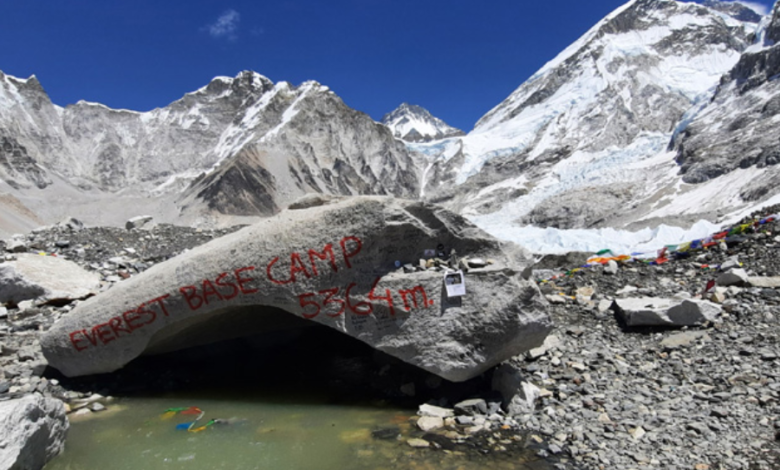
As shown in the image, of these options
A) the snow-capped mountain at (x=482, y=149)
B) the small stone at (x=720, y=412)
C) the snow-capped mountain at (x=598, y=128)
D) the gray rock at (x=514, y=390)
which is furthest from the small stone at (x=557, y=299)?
the snow-capped mountain at (x=598, y=128)

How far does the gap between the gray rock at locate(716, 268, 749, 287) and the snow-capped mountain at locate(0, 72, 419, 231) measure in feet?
220

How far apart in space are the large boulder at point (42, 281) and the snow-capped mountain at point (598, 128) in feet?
205

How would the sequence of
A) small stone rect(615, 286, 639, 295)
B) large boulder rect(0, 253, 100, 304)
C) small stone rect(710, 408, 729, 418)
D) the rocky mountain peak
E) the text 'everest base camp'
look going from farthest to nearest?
1. the rocky mountain peak
2. small stone rect(615, 286, 639, 295)
3. large boulder rect(0, 253, 100, 304)
4. small stone rect(710, 408, 729, 418)
5. the text 'everest base camp'

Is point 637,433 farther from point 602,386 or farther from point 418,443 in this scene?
point 418,443

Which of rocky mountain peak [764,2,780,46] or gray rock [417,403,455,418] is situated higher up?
rocky mountain peak [764,2,780,46]

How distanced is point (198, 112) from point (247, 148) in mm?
36474

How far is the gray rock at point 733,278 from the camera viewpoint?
931cm

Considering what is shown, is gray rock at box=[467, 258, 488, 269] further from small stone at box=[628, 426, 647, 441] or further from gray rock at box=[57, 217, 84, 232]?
gray rock at box=[57, 217, 84, 232]

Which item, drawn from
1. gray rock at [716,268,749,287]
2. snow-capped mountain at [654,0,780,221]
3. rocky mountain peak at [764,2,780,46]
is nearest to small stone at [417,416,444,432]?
gray rock at [716,268,749,287]

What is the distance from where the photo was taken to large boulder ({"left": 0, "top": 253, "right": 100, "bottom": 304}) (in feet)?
32.4

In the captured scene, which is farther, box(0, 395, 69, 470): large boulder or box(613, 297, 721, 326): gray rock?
box(613, 297, 721, 326): gray rock

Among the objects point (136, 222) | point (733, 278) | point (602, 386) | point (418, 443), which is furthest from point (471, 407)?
point (136, 222)

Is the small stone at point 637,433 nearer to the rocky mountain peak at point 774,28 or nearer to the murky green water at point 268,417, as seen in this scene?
the murky green water at point 268,417

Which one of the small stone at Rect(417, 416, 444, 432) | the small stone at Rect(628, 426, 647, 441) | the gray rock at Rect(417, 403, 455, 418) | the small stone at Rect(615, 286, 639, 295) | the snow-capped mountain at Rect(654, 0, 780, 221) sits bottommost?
the small stone at Rect(628, 426, 647, 441)
